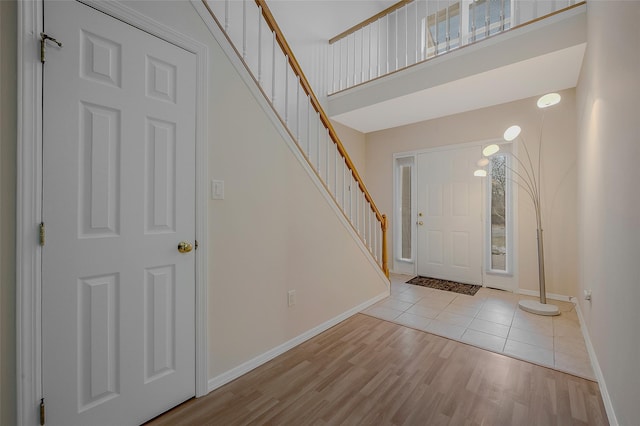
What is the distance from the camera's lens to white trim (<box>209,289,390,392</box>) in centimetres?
178

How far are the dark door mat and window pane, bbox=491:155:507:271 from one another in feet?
1.57

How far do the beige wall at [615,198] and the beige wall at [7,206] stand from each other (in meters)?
2.52

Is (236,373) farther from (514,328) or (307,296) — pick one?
(514,328)

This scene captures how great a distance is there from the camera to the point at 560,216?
3400 mm

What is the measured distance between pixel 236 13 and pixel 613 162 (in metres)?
3.55

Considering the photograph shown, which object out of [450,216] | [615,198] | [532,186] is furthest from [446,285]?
[615,198]

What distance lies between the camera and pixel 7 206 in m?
1.10

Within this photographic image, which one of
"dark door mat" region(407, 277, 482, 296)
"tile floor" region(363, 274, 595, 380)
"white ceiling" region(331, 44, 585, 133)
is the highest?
"white ceiling" region(331, 44, 585, 133)

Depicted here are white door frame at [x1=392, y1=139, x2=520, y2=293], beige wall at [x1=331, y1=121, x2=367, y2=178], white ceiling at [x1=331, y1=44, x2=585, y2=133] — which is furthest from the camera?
beige wall at [x1=331, y1=121, x2=367, y2=178]

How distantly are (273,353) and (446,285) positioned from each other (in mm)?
3007

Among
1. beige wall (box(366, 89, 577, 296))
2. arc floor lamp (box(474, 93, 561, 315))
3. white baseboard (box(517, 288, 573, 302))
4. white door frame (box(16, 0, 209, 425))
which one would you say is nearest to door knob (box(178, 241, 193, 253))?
white door frame (box(16, 0, 209, 425))

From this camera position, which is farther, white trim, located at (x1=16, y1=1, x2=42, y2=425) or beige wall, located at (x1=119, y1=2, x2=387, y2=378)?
beige wall, located at (x1=119, y1=2, x2=387, y2=378)

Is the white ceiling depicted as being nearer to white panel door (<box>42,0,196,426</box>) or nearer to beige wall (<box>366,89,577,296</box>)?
beige wall (<box>366,89,577,296</box>)

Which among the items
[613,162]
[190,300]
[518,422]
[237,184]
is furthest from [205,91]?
[518,422]
